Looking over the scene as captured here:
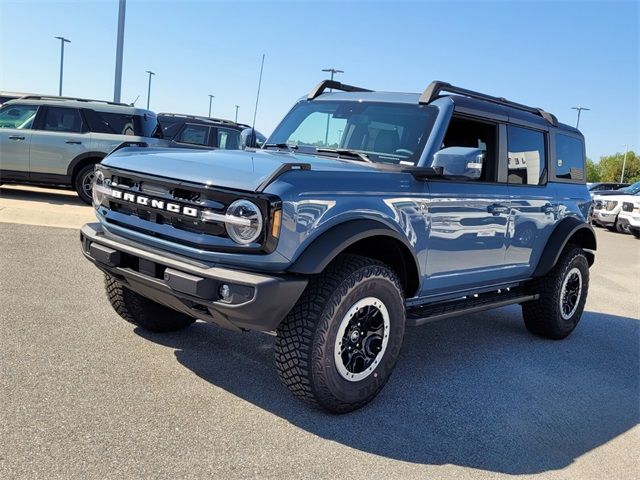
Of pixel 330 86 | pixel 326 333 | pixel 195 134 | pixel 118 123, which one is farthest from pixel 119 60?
pixel 326 333

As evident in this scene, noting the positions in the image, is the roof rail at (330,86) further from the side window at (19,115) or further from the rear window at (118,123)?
the side window at (19,115)

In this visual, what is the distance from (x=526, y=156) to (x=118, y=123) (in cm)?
914

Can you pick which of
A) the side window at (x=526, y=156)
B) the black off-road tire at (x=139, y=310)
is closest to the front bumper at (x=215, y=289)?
the black off-road tire at (x=139, y=310)

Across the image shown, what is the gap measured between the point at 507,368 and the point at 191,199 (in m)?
2.97

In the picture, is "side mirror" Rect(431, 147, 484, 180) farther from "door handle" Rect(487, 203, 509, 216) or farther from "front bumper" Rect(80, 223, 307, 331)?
"front bumper" Rect(80, 223, 307, 331)

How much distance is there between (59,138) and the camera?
12023mm

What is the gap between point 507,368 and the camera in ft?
16.2

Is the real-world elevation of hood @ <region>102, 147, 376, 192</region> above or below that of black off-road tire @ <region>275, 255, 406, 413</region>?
above

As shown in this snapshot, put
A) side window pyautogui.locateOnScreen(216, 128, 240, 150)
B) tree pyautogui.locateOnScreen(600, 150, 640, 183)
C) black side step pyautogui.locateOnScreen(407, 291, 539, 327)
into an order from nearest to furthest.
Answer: black side step pyautogui.locateOnScreen(407, 291, 539, 327), side window pyautogui.locateOnScreen(216, 128, 240, 150), tree pyautogui.locateOnScreen(600, 150, 640, 183)

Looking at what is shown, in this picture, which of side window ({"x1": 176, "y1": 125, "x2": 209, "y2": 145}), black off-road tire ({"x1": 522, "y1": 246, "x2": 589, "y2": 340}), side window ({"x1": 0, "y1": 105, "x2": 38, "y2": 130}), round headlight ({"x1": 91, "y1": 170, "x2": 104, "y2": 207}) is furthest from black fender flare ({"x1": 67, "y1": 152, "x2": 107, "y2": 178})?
black off-road tire ({"x1": 522, "y1": 246, "x2": 589, "y2": 340})

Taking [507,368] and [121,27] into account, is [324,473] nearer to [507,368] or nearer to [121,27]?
[507,368]

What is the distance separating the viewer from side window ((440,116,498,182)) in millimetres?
4016

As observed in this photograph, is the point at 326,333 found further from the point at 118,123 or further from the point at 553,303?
the point at 118,123

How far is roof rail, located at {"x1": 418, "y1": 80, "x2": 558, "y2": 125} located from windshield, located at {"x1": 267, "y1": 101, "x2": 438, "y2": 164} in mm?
84
